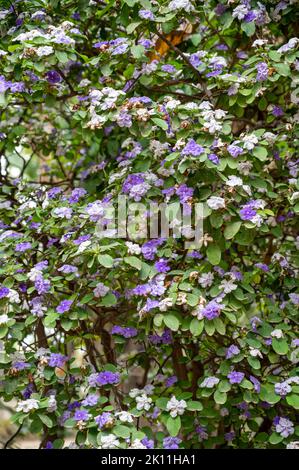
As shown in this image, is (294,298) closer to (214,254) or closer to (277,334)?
(277,334)

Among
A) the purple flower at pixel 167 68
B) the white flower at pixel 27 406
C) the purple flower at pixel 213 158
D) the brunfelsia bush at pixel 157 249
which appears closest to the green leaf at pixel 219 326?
the brunfelsia bush at pixel 157 249

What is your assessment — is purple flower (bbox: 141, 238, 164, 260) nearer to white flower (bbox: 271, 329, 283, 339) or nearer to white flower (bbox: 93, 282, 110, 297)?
white flower (bbox: 93, 282, 110, 297)

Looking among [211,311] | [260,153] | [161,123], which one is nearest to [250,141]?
[260,153]

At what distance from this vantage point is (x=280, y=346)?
2051 mm

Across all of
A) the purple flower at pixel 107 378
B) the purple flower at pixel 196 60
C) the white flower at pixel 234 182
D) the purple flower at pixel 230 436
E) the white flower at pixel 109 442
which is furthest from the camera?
the purple flower at pixel 230 436

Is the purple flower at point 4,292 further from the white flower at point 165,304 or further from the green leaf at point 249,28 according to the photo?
the green leaf at point 249,28

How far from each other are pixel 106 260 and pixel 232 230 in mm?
374

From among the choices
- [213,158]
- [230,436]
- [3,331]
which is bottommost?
[230,436]

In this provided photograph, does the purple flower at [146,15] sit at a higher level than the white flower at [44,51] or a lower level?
higher

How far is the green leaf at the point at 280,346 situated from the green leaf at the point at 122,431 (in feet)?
1.73

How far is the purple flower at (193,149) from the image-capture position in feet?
6.14

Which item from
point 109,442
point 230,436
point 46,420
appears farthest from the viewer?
point 230,436

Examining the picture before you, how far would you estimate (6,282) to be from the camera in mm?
1961

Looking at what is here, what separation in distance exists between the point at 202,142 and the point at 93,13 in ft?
2.72
